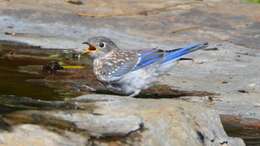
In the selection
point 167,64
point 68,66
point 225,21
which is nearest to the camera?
point 167,64

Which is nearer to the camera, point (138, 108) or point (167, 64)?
point (138, 108)

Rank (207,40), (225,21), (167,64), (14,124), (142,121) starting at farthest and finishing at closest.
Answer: (225,21), (207,40), (167,64), (142,121), (14,124)

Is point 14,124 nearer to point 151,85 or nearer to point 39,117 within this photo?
point 39,117

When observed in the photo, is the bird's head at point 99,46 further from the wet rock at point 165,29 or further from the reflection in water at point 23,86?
the wet rock at point 165,29

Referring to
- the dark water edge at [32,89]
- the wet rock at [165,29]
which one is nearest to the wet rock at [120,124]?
the dark water edge at [32,89]

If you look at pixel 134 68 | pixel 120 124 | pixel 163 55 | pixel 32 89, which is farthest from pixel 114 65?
pixel 120 124

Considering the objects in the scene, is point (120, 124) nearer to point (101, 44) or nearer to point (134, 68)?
point (134, 68)

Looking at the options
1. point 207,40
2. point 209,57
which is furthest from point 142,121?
point 207,40

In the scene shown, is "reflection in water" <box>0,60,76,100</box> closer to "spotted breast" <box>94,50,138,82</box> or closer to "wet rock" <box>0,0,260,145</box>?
"spotted breast" <box>94,50,138,82</box>

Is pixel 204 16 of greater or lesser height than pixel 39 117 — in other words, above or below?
below
